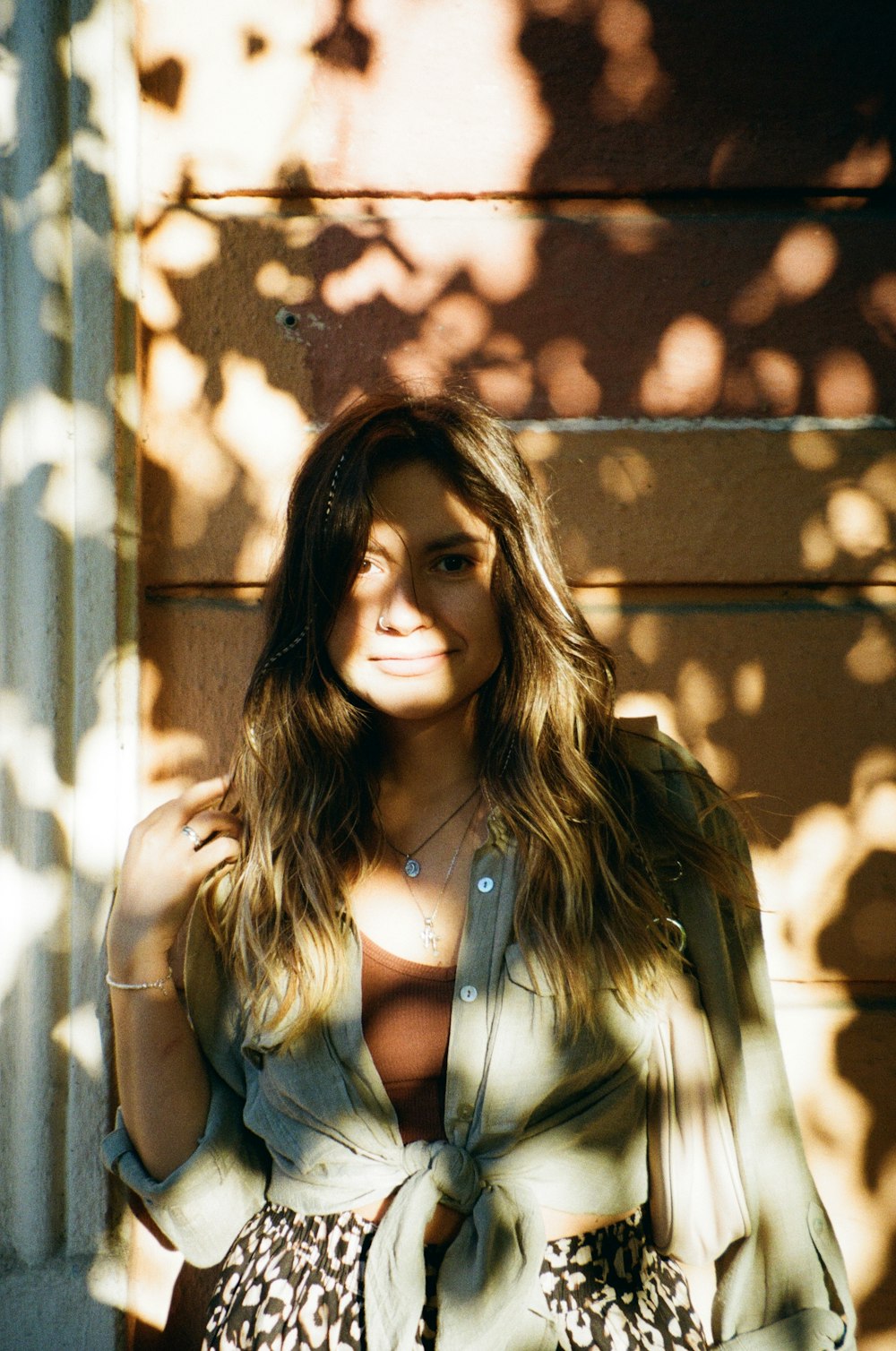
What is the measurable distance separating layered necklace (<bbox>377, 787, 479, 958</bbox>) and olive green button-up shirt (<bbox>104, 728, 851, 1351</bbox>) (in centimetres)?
7

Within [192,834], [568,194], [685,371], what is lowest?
[192,834]

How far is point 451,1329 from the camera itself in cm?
149

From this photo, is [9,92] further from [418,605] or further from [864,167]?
[864,167]

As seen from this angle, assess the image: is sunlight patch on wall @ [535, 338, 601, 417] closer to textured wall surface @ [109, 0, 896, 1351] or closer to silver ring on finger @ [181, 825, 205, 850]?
textured wall surface @ [109, 0, 896, 1351]

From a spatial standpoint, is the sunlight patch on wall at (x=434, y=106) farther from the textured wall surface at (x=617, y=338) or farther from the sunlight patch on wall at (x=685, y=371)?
the sunlight patch on wall at (x=685, y=371)

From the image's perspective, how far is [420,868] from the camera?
68.2 inches

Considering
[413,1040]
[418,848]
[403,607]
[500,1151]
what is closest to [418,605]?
[403,607]

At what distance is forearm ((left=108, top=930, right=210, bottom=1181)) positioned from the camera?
164cm

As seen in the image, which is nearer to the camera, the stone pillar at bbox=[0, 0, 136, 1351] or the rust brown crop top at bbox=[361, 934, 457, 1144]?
the rust brown crop top at bbox=[361, 934, 457, 1144]

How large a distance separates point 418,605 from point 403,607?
0.09ft

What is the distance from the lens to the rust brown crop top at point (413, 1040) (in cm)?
159

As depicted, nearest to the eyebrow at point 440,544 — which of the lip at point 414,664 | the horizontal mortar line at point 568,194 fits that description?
the lip at point 414,664

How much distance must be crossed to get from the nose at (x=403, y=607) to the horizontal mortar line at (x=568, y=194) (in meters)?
1.10

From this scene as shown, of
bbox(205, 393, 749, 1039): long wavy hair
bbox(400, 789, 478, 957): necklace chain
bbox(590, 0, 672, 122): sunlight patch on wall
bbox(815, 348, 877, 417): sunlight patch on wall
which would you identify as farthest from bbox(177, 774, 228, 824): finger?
bbox(590, 0, 672, 122): sunlight patch on wall
